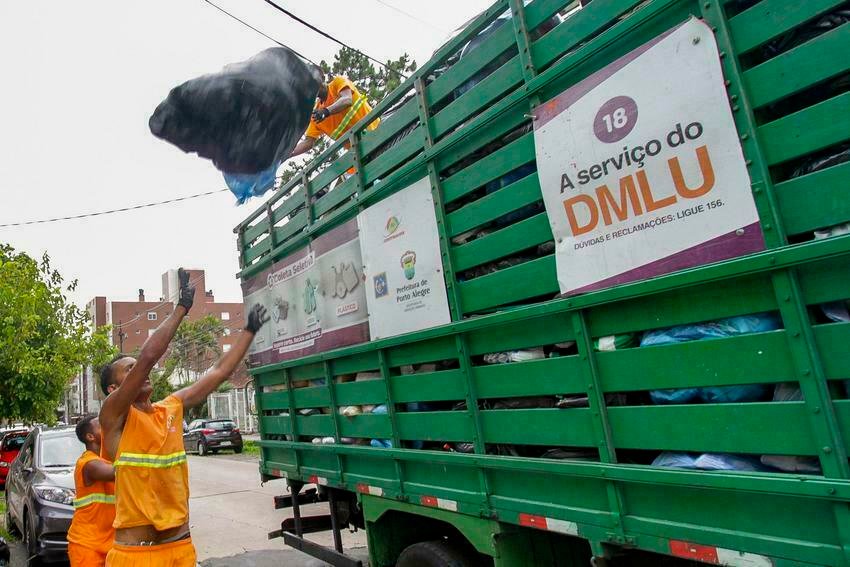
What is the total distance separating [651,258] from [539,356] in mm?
781

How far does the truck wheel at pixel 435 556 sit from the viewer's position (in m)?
3.43

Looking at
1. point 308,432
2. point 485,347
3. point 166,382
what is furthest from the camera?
point 166,382

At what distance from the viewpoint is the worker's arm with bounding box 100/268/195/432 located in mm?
3027

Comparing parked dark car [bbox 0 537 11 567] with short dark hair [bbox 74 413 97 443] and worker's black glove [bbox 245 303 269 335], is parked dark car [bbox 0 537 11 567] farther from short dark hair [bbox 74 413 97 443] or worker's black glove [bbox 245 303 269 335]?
worker's black glove [bbox 245 303 269 335]

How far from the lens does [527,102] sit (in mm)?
2891

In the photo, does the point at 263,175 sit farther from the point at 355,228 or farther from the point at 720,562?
the point at 720,562

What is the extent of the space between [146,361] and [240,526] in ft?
23.8

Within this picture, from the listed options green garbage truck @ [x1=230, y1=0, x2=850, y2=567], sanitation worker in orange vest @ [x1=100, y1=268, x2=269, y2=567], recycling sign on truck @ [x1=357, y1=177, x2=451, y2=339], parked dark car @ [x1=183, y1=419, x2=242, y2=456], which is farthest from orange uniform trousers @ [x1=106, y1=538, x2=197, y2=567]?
parked dark car @ [x1=183, y1=419, x2=242, y2=456]

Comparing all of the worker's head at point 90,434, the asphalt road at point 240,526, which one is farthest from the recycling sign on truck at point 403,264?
the asphalt road at point 240,526

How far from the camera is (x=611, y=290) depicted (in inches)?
96.0

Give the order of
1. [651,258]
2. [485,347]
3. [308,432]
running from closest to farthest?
[651,258] → [485,347] → [308,432]

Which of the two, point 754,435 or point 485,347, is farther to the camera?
point 485,347

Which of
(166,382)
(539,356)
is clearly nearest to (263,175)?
(539,356)

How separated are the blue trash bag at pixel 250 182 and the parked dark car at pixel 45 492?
179 inches
